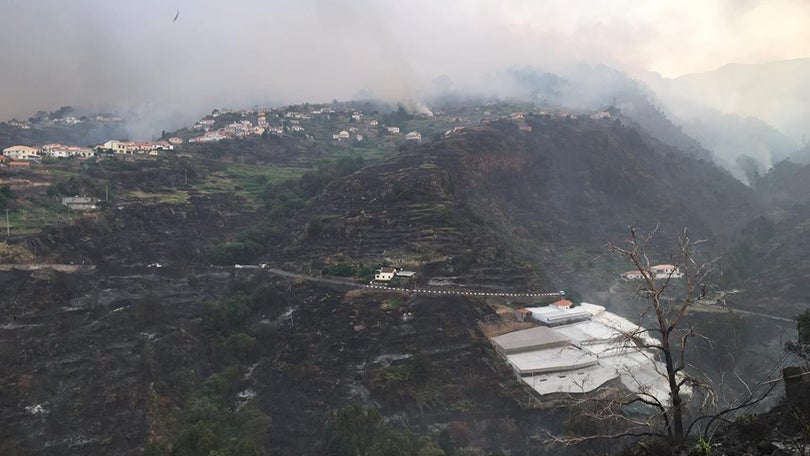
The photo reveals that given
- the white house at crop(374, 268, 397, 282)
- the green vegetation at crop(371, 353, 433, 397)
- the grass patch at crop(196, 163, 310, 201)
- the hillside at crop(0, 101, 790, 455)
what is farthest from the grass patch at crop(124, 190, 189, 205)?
the green vegetation at crop(371, 353, 433, 397)

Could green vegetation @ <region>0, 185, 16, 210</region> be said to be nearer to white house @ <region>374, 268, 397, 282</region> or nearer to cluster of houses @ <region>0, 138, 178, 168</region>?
cluster of houses @ <region>0, 138, 178, 168</region>

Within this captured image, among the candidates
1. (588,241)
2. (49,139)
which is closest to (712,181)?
(588,241)

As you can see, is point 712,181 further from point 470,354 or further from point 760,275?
point 470,354

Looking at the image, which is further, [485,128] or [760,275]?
[485,128]

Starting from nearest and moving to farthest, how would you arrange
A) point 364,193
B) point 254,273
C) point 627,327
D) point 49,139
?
1. point 627,327
2. point 254,273
3. point 364,193
4. point 49,139

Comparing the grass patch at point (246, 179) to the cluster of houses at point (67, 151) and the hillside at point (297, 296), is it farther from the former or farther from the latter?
the cluster of houses at point (67, 151)

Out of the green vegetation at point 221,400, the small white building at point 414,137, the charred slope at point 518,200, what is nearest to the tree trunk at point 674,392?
the green vegetation at point 221,400
